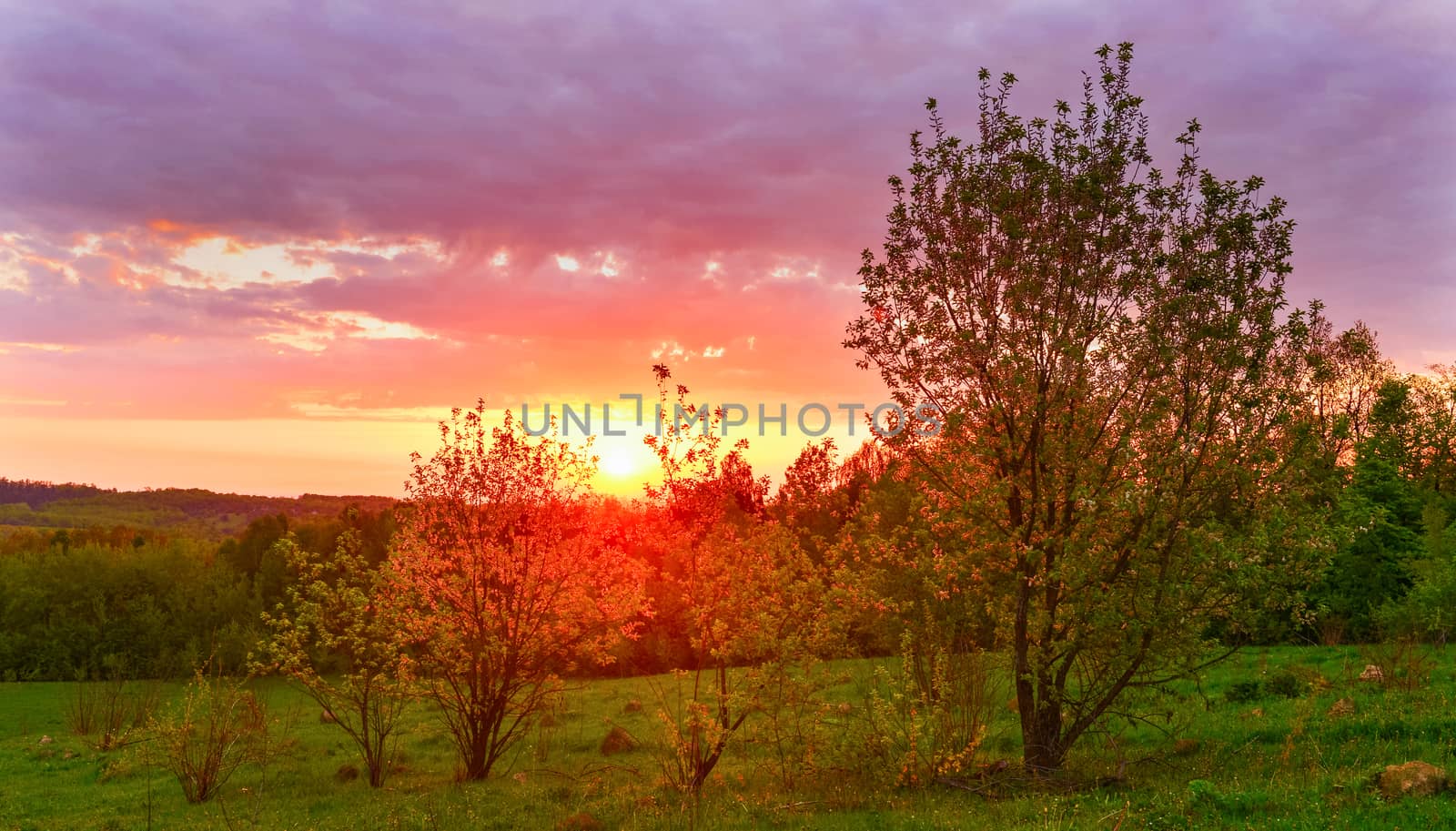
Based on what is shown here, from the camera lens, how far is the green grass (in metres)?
11.4

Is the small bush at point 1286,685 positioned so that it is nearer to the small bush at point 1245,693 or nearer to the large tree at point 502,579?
the small bush at point 1245,693

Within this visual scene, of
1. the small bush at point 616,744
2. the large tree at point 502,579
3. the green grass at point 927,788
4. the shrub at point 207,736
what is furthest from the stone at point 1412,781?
the shrub at point 207,736

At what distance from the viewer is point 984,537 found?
14.9 m

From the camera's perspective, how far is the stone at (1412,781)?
11.0m

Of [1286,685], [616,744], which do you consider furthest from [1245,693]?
[616,744]

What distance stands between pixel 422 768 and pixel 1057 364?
66.4ft

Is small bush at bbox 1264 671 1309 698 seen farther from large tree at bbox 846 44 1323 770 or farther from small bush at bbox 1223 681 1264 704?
large tree at bbox 846 44 1323 770

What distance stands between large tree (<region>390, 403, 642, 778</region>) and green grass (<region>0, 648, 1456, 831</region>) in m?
1.92

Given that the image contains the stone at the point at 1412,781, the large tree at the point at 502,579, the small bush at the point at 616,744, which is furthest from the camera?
the small bush at the point at 616,744

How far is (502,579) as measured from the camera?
19.6 meters

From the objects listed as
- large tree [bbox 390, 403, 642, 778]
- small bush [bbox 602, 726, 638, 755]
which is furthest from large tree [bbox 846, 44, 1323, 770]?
small bush [bbox 602, 726, 638, 755]

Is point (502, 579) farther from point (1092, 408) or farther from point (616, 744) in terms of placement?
point (1092, 408)

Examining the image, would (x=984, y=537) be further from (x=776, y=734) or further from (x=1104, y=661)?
(x=776, y=734)

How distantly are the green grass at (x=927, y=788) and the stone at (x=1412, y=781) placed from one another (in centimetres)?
27
